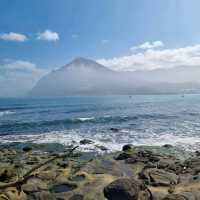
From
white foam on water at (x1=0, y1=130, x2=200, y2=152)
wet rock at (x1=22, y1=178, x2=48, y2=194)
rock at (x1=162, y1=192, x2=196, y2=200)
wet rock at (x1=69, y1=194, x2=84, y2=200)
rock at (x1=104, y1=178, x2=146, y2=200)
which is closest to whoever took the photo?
rock at (x1=162, y1=192, x2=196, y2=200)

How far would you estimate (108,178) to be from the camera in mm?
11930

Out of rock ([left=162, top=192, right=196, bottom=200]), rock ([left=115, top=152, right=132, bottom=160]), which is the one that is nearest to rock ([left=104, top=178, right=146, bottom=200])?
rock ([left=162, top=192, right=196, bottom=200])

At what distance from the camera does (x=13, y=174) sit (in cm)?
1207

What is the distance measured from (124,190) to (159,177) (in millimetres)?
2956

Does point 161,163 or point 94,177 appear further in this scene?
point 161,163

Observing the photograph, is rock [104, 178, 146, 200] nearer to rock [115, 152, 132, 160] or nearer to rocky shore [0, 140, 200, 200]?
rocky shore [0, 140, 200, 200]

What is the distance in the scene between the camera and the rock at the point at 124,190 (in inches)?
359

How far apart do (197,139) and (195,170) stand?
1059 centimetres

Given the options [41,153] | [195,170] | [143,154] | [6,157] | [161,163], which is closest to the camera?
[195,170]

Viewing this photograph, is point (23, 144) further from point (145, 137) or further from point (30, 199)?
point (30, 199)

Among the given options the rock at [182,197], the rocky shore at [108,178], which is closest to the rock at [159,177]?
the rocky shore at [108,178]

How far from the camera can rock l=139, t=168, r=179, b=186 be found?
1090cm

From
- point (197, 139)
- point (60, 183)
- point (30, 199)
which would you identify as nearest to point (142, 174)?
point (60, 183)

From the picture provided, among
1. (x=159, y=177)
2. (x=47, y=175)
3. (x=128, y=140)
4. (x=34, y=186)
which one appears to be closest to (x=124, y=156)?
(x=159, y=177)
